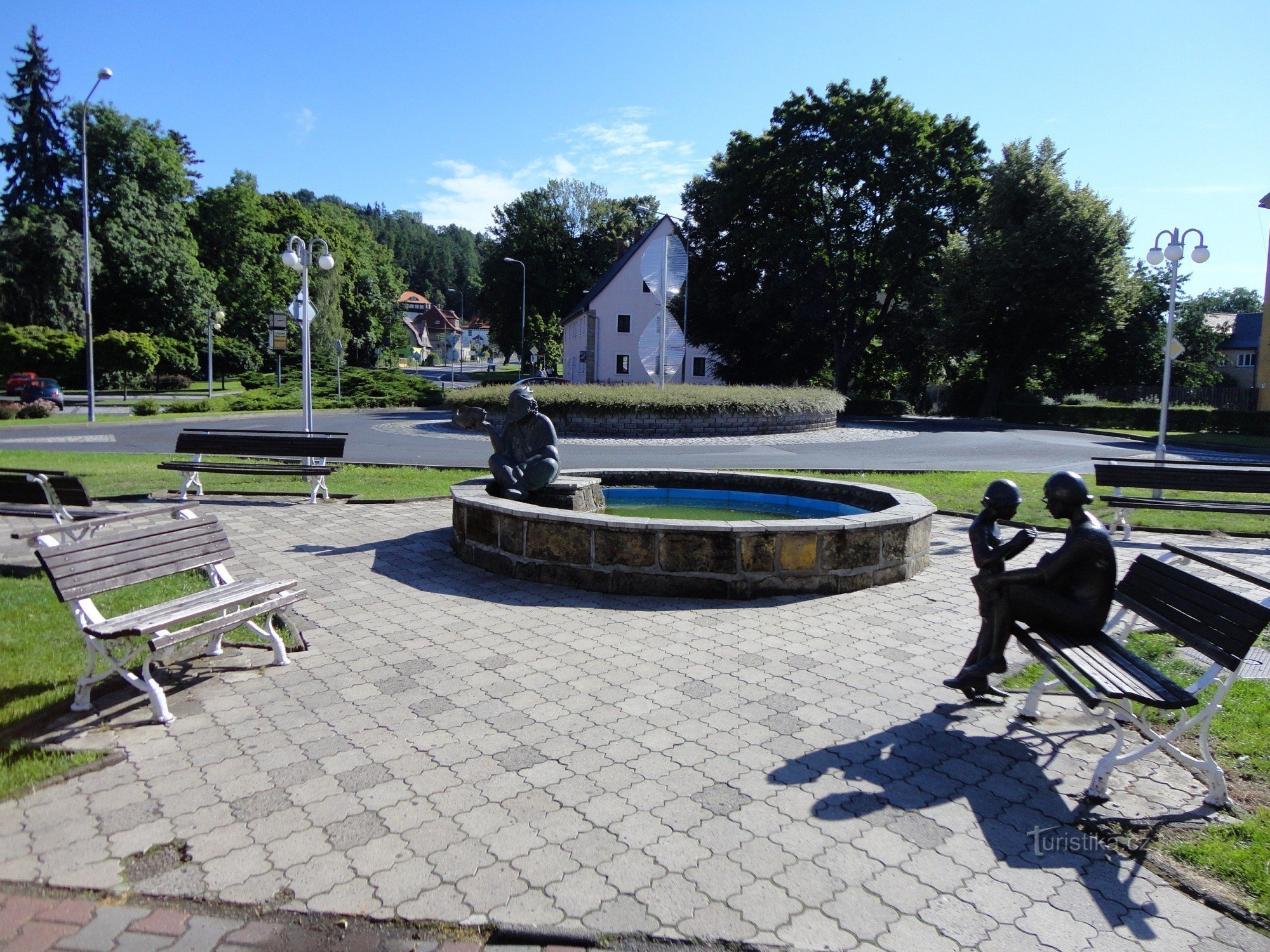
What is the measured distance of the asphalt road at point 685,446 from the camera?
20.0 metres

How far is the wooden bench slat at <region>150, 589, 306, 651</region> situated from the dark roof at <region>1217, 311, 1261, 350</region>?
74385mm

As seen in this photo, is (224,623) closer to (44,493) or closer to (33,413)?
(44,493)

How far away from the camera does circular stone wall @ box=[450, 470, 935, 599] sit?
23.8 ft

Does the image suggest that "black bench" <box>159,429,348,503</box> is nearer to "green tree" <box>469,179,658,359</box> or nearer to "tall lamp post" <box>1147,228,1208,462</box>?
"tall lamp post" <box>1147,228,1208,462</box>

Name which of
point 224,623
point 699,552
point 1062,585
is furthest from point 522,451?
point 1062,585

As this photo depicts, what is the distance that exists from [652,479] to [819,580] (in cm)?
445

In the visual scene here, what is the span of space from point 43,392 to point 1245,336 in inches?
3166

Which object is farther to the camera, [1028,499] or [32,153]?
[32,153]

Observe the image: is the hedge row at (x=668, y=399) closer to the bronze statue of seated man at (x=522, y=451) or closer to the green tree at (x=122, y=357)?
the bronze statue of seated man at (x=522, y=451)

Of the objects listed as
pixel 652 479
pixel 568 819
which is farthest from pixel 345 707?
pixel 652 479

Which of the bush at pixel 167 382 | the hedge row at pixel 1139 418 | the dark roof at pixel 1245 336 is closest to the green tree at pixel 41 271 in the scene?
the bush at pixel 167 382

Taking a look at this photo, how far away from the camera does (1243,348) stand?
210ft

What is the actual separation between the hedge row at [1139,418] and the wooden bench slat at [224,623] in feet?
114

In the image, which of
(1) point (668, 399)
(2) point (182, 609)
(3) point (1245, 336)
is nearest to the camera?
(2) point (182, 609)
